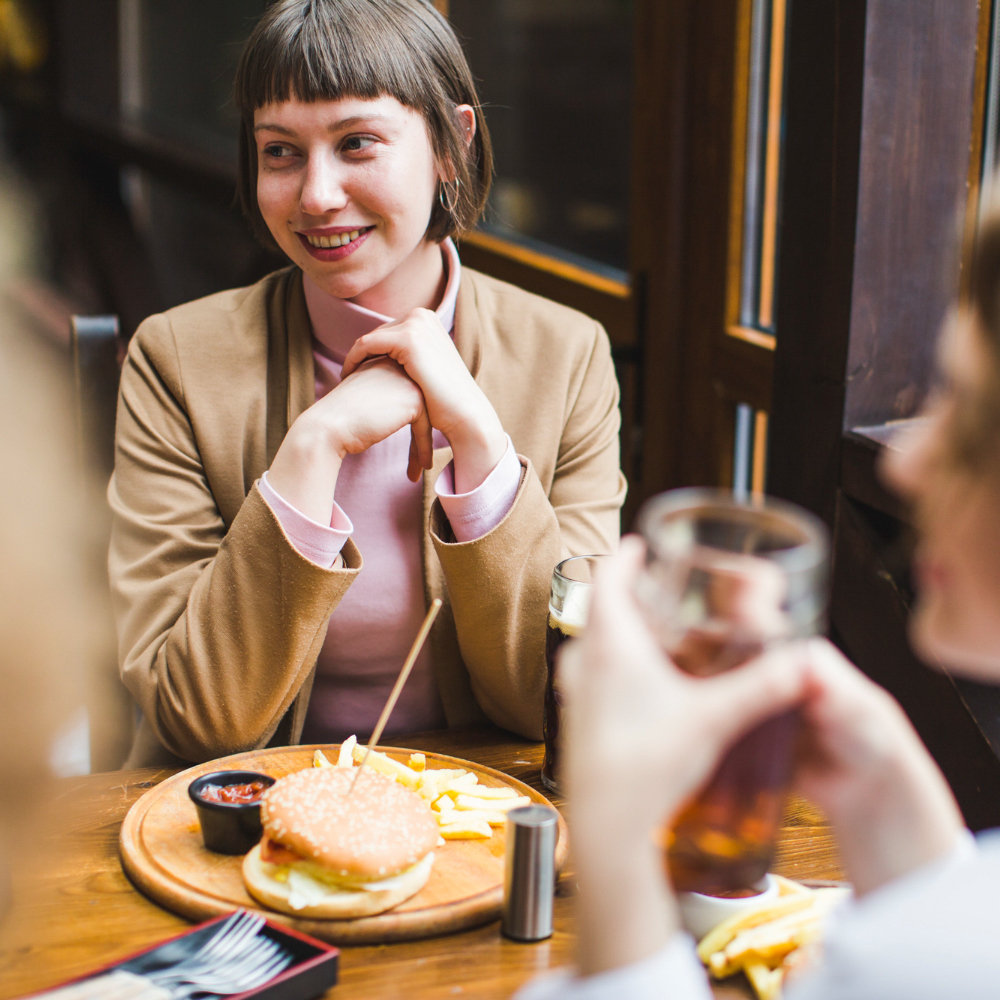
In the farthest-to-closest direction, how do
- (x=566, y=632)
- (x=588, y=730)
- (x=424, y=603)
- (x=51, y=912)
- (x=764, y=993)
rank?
1. (x=424, y=603)
2. (x=566, y=632)
3. (x=51, y=912)
4. (x=764, y=993)
5. (x=588, y=730)

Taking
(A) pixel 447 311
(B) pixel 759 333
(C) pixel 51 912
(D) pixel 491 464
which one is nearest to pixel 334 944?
(C) pixel 51 912

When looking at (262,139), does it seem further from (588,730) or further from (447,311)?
(588,730)

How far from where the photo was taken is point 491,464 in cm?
144

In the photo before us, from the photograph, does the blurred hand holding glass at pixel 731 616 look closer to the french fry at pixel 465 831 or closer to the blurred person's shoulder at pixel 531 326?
the french fry at pixel 465 831

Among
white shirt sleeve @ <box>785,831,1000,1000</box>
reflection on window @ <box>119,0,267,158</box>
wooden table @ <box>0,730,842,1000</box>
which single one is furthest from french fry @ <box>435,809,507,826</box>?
reflection on window @ <box>119,0,267,158</box>

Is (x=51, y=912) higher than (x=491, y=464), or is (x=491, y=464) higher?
(x=491, y=464)

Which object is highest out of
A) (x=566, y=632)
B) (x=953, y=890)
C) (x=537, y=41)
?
(x=537, y=41)

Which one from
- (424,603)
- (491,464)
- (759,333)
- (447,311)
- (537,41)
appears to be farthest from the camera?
(537,41)

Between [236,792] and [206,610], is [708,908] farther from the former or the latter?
[206,610]

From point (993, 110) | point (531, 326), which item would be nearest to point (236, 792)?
point (531, 326)

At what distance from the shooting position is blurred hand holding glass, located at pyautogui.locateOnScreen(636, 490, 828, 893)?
22.7 inches

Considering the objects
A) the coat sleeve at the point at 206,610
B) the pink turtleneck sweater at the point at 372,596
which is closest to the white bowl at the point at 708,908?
the coat sleeve at the point at 206,610

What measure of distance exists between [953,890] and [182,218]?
22.8ft

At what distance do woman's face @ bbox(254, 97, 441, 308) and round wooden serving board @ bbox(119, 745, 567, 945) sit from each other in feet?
2.41
